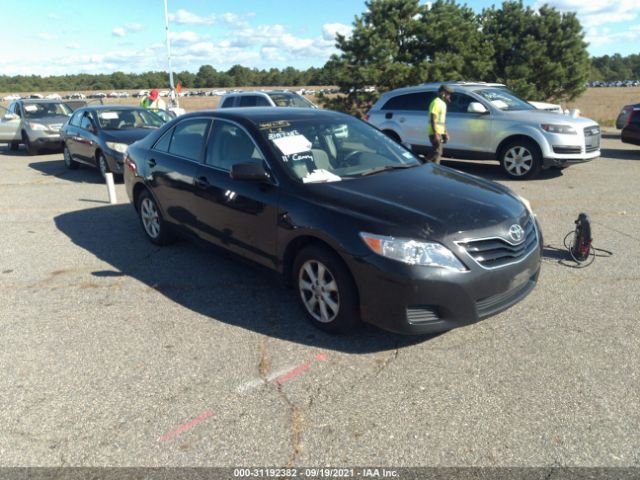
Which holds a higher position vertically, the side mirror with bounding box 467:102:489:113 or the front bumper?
the side mirror with bounding box 467:102:489:113

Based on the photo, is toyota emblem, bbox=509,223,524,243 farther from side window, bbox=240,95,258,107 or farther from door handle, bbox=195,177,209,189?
side window, bbox=240,95,258,107

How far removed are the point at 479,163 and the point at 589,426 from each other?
9988mm

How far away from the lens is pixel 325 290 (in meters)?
3.66

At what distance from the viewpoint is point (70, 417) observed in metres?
2.94

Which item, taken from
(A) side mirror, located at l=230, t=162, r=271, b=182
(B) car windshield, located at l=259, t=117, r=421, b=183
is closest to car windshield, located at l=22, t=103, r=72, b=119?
(B) car windshield, located at l=259, t=117, r=421, b=183

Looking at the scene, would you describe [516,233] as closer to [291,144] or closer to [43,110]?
[291,144]

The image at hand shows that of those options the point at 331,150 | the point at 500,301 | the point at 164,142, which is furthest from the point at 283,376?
the point at 164,142

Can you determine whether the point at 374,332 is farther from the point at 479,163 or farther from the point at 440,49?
the point at 440,49

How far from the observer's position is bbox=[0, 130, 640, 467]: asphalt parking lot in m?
2.65

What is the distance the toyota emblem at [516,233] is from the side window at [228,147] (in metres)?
2.04

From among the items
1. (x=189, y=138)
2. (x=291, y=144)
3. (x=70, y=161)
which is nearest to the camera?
(x=291, y=144)

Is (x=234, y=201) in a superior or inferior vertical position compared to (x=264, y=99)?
inferior

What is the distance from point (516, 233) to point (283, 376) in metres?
1.89

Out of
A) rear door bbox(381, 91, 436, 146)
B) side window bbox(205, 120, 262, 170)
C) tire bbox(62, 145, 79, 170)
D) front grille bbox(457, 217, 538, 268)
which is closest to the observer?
front grille bbox(457, 217, 538, 268)
